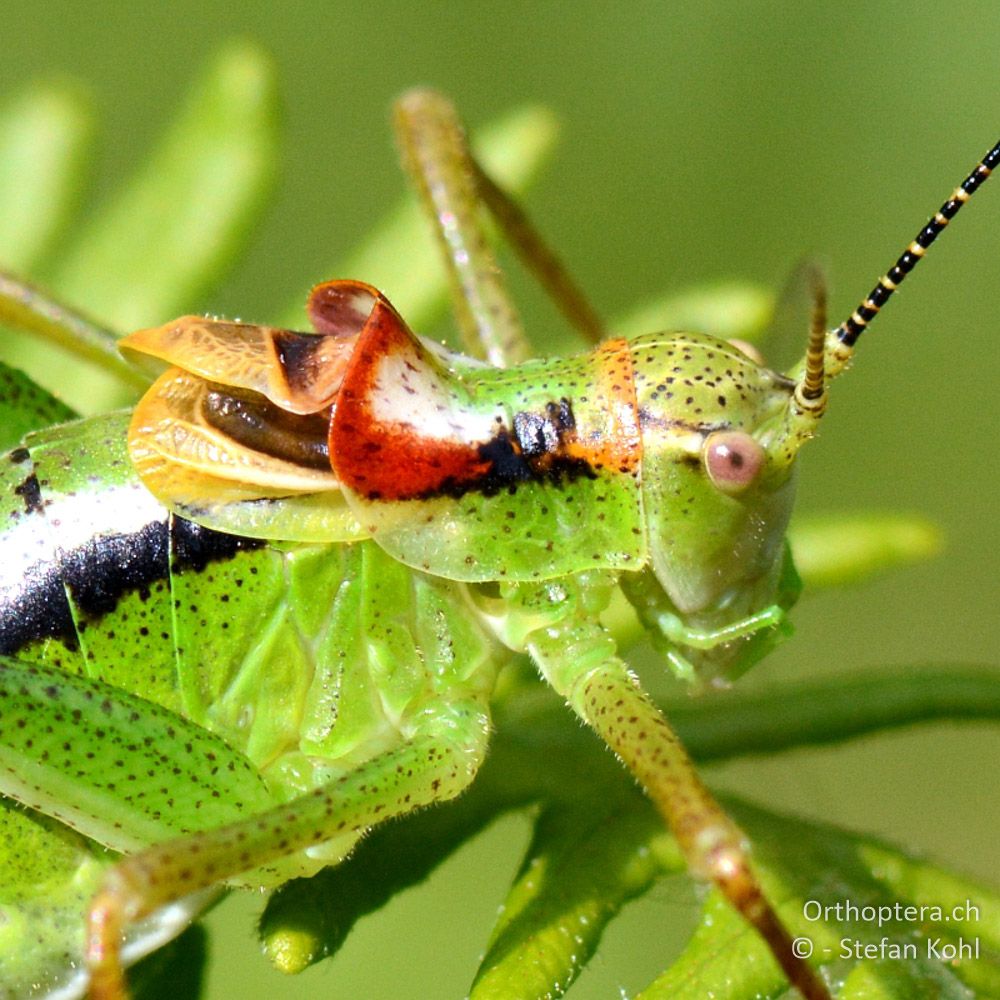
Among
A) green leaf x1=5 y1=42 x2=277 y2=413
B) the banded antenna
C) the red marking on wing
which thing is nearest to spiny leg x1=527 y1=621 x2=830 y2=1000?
the red marking on wing

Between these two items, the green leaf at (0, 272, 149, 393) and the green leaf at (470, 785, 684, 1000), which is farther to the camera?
the green leaf at (0, 272, 149, 393)

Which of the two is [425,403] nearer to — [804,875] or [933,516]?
[804,875]

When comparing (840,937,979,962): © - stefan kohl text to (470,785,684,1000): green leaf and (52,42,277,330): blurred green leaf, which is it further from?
(52,42,277,330): blurred green leaf

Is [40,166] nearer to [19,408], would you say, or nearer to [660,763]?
[19,408]

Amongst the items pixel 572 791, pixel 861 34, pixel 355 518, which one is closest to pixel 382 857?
pixel 572 791

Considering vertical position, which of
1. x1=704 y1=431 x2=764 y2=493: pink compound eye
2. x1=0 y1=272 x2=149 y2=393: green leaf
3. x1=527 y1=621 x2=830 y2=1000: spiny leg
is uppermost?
x1=0 y1=272 x2=149 y2=393: green leaf

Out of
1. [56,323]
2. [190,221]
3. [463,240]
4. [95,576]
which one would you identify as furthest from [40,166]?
[95,576]

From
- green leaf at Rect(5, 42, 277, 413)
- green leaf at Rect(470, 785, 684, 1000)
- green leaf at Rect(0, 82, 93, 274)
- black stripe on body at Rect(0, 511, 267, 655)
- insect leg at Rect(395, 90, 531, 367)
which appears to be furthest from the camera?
green leaf at Rect(0, 82, 93, 274)
